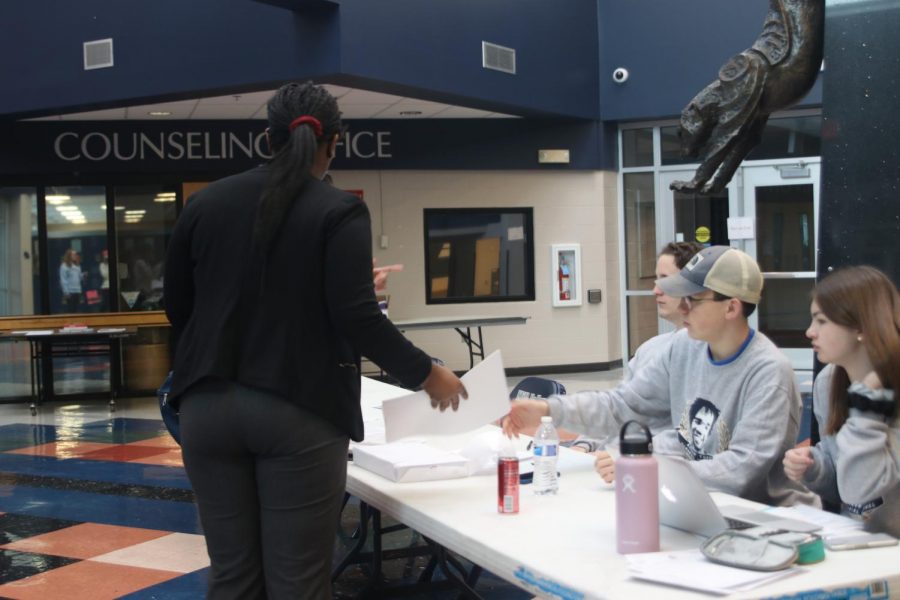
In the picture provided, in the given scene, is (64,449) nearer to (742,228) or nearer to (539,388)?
(539,388)

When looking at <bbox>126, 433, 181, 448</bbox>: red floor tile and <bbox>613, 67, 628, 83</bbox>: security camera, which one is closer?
<bbox>126, 433, 181, 448</bbox>: red floor tile

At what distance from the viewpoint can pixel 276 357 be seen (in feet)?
7.95

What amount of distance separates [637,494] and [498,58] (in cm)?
956

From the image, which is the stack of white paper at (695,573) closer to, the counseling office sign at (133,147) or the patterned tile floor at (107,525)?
the patterned tile floor at (107,525)

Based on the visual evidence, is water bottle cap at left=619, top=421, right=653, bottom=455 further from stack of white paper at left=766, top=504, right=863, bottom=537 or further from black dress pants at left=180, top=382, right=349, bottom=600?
black dress pants at left=180, top=382, right=349, bottom=600

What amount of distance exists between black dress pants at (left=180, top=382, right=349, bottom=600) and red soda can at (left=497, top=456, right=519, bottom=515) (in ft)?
1.33

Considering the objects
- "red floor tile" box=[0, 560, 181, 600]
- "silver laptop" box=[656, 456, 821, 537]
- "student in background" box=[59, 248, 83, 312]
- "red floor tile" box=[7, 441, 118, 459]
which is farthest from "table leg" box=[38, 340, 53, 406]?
"silver laptop" box=[656, 456, 821, 537]

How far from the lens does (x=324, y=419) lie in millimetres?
2469

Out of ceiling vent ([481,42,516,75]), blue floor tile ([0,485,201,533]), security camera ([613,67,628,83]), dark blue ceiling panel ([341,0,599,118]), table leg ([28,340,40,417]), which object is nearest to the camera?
blue floor tile ([0,485,201,533])

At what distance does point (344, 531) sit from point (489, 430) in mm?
2039

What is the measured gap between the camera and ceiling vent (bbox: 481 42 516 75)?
11055mm

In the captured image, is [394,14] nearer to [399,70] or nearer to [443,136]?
[399,70]

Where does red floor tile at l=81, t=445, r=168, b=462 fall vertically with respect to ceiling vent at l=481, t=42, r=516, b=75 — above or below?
below

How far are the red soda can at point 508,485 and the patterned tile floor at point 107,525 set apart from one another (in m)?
1.77
